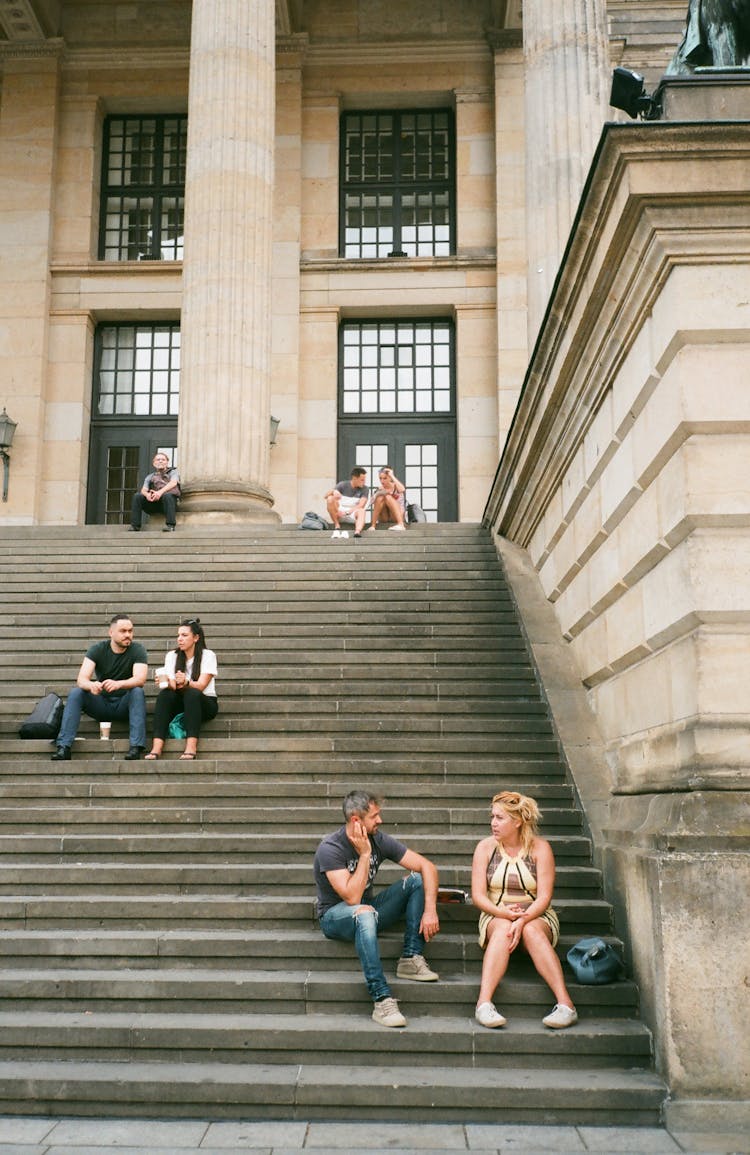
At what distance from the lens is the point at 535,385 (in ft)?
33.7

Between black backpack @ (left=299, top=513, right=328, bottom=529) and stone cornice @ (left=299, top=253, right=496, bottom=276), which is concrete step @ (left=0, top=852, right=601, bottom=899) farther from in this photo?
stone cornice @ (left=299, top=253, right=496, bottom=276)

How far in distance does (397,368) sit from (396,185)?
4.07 m

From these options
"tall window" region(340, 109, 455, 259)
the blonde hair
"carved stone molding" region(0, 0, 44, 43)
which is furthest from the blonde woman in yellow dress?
"carved stone molding" region(0, 0, 44, 43)

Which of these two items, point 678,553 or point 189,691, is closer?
point 678,553

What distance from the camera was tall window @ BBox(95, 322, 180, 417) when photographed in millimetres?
24984

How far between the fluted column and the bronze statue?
10517 mm

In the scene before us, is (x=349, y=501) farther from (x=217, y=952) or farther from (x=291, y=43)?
(x=291, y=43)

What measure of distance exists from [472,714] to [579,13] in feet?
42.4

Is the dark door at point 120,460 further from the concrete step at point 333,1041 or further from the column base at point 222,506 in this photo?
the concrete step at point 333,1041

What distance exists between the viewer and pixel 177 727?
9930mm

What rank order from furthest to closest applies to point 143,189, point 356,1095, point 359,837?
point 143,189, point 359,837, point 356,1095

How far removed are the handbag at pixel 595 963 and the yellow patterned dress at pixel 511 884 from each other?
152mm

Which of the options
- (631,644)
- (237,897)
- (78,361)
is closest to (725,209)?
(631,644)

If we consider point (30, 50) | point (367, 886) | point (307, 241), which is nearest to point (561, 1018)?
point (367, 886)
